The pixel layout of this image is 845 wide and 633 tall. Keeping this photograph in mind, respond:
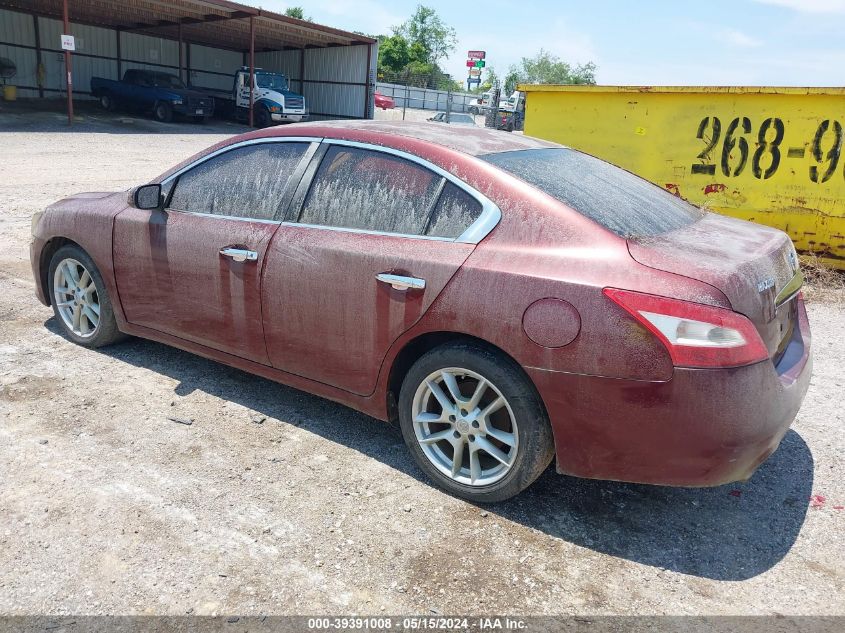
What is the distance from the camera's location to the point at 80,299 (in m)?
4.43

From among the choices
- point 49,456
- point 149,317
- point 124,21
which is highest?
point 124,21

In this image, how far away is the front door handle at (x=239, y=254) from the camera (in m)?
3.41

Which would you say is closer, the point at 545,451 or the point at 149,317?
the point at 545,451

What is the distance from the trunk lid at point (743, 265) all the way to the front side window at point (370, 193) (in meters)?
0.94

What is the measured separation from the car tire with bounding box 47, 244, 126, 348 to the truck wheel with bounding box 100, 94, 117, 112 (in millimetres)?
26163

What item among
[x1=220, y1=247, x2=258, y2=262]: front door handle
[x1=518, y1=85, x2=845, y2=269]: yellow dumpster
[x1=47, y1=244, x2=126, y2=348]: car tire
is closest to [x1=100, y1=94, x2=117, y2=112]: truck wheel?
[x1=518, y1=85, x2=845, y2=269]: yellow dumpster

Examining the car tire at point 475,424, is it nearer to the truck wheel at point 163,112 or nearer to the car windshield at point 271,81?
the truck wheel at point 163,112

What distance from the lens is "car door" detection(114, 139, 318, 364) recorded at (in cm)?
347

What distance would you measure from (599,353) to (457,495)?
3.22 feet

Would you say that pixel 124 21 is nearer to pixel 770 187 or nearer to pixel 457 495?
pixel 770 187

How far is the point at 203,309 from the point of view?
3.70m

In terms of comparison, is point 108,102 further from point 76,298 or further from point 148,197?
point 148,197

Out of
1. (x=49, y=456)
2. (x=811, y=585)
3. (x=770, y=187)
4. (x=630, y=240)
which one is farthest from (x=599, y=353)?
(x=770, y=187)

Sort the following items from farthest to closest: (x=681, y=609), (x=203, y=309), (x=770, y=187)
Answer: (x=770, y=187)
(x=203, y=309)
(x=681, y=609)
